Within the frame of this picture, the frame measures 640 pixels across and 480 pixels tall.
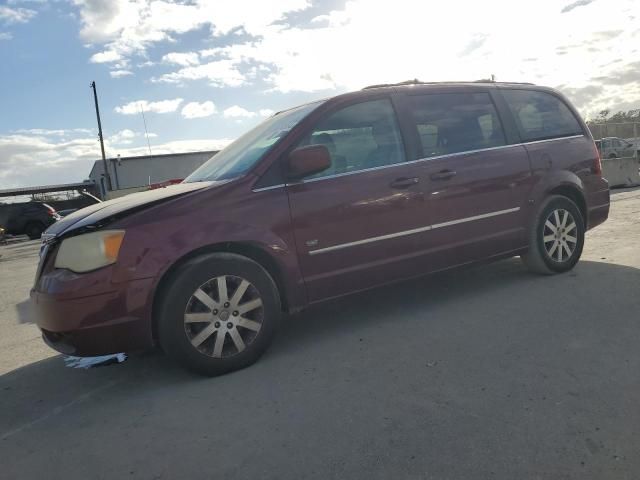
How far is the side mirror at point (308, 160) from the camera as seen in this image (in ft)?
11.8

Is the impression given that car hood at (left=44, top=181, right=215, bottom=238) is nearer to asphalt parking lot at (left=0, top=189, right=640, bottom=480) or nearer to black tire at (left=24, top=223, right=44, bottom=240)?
asphalt parking lot at (left=0, top=189, right=640, bottom=480)

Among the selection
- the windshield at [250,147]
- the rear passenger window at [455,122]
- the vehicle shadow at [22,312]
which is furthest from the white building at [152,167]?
the rear passenger window at [455,122]

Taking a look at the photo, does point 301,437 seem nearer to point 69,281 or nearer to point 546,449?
point 546,449

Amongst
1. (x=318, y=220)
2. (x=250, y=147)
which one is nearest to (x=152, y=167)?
(x=250, y=147)

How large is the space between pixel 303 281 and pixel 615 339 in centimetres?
211

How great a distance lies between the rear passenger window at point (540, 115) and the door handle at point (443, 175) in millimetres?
1055

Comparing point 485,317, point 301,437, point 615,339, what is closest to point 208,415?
point 301,437

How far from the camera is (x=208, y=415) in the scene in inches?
114

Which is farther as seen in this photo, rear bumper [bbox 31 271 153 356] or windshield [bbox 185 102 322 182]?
windshield [bbox 185 102 322 182]

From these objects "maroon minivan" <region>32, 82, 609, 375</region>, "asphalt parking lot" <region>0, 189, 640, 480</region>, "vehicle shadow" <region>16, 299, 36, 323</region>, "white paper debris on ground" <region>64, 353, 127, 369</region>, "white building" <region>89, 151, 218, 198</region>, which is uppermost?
"white building" <region>89, 151, 218, 198</region>

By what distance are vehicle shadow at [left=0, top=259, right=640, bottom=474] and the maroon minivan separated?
1.03 feet

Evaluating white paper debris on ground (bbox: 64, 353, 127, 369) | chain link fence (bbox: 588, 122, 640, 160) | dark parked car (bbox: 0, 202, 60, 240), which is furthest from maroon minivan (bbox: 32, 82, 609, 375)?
dark parked car (bbox: 0, 202, 60, 240)

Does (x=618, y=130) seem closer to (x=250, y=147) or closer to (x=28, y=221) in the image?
(x=250, y=147)

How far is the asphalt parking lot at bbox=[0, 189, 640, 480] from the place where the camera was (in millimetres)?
2330
